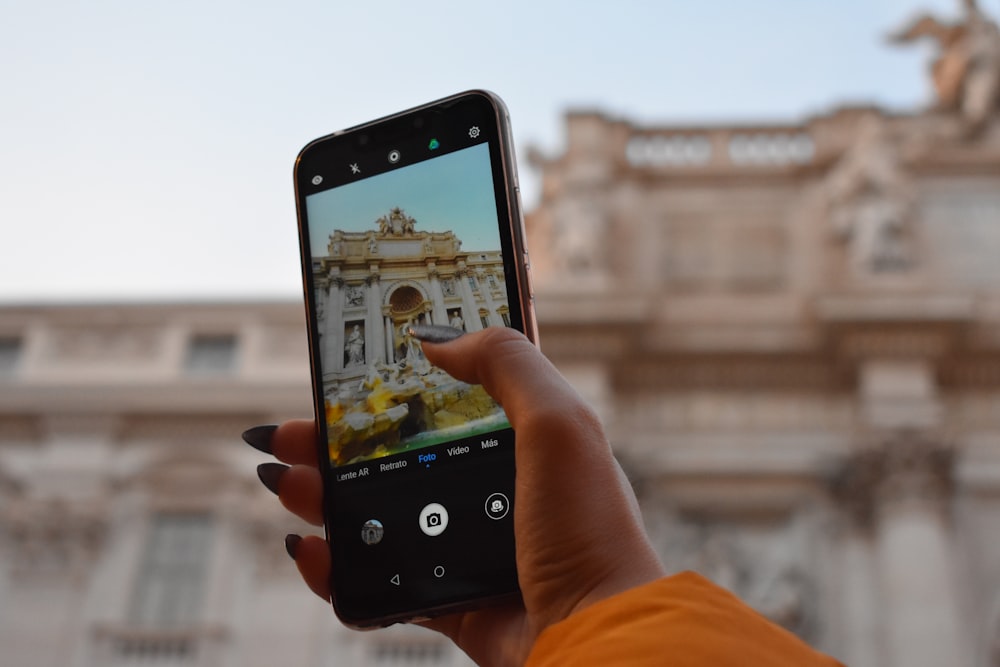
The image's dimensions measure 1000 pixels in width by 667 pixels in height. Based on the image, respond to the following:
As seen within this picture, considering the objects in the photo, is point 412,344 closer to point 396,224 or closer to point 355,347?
point 355,347

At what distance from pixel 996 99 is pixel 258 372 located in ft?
34.6

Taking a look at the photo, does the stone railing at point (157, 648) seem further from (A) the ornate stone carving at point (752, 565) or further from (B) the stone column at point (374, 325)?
(B) the stone column at point (374, 325)

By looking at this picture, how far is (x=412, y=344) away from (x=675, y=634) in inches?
45.7

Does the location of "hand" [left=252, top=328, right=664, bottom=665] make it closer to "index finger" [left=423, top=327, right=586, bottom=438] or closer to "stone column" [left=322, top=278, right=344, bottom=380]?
"index finger" [left=423, top=327, right=586, bottom=438]

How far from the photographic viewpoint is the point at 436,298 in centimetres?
235

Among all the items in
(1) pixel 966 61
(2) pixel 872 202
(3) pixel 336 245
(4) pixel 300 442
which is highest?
(1) pixel 966 61

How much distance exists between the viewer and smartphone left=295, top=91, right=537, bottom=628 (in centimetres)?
217

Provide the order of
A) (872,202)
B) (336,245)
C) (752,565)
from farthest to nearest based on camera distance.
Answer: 1. (872,202)
2. (752,565)
3. (336,245)

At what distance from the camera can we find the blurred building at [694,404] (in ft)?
42.8

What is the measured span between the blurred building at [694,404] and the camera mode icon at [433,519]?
11035mm

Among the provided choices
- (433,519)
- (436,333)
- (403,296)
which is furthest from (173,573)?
(436,333)

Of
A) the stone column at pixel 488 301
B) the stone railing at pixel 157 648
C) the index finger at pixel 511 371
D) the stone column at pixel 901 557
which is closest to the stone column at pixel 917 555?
the stone column at pixel 901 557

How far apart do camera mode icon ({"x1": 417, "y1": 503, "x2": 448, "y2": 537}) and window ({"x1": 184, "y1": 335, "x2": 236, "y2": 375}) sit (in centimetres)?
1374

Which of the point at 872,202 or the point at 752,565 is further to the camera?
the point at 872,202
